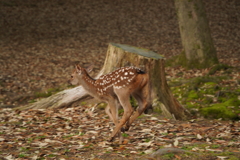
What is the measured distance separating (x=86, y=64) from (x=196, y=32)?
4945 millimetres

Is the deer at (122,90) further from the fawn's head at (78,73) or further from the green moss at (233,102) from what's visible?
the green moss at (233,102)

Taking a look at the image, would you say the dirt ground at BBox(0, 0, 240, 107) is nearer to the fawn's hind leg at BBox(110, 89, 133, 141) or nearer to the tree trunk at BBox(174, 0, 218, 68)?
the tree trunk at BBox(174, 0, 218, 68)

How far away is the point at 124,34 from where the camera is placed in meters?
18.2

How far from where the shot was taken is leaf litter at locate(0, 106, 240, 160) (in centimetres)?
474

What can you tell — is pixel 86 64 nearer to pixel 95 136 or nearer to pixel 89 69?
pixel 89 69

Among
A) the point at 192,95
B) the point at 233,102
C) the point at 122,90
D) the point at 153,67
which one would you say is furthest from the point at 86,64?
the point at 233,102

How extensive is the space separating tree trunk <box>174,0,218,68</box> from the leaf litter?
5.12 metres

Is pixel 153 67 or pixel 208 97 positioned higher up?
pixel 153 67

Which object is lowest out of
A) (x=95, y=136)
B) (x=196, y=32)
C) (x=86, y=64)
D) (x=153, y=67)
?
(x=95, y=136)

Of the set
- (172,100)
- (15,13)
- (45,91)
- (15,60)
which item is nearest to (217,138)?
(172,100)

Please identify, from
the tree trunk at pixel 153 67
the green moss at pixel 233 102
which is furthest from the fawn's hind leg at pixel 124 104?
the green moss at pixel 233 102

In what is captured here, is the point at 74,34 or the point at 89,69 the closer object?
the point at 89,69

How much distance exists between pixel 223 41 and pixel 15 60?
9.74 meters

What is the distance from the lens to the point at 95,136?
582cm
